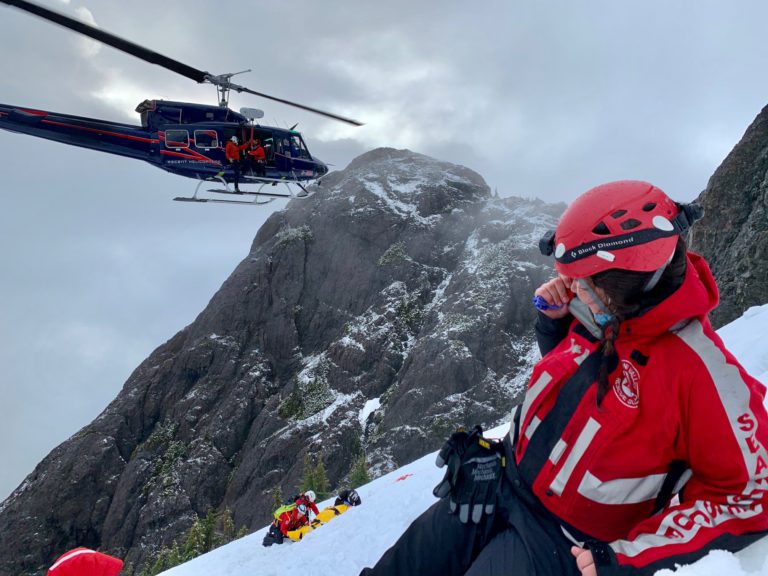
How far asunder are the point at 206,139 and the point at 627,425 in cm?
1759

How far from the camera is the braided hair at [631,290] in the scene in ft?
6.98

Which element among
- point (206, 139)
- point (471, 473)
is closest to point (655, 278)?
point (471, 473)

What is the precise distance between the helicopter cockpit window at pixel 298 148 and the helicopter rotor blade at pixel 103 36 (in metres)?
5.95

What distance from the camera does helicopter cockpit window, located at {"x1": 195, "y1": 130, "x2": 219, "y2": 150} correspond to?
1719cm

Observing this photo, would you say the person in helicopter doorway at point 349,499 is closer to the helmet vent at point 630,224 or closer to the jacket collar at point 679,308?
the jacket collar at point 679,308

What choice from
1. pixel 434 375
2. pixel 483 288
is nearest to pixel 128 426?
pixel 434 375

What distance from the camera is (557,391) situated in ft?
8.24

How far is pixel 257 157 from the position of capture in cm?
1758

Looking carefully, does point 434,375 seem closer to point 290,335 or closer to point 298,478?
point 298,478

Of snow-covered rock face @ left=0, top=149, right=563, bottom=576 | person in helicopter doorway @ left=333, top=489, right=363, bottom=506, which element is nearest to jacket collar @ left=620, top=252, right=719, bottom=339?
person in helicopter doorway @ left=333, top=489, right=363, bottom=506

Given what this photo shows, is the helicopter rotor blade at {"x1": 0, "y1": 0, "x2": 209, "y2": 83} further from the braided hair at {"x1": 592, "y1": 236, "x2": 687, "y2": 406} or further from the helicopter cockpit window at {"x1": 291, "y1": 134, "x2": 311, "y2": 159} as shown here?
the braided hair at {"x1": 592, "y1": 236, "x2": 687, "y2": 406}

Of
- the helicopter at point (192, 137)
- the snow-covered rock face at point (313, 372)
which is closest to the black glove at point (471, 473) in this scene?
the helicopter at point (192, 137)

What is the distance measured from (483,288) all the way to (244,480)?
32575mm

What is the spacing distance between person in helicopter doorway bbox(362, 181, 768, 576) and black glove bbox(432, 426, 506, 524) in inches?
0.5
